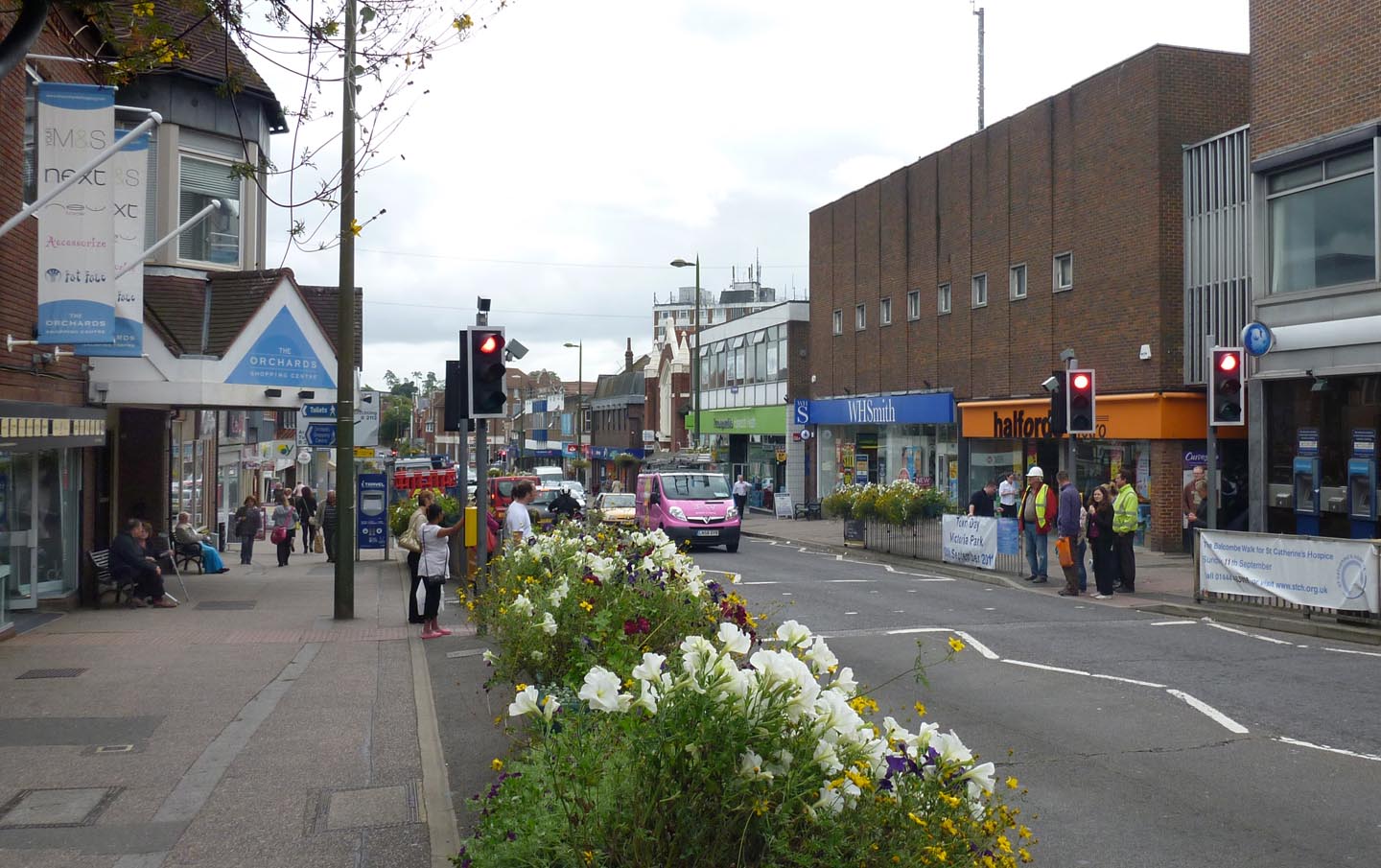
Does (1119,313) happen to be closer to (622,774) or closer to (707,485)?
(707,485)

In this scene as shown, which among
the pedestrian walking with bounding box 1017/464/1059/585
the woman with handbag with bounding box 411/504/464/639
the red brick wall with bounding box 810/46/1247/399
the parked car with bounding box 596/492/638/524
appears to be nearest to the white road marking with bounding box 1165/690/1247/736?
the woman with handbag with bounding box 411/504/464/639

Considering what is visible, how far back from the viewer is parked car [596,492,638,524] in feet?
100.0

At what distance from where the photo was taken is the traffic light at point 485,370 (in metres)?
13.3

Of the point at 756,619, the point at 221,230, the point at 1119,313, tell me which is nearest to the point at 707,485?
the point at 1119,313

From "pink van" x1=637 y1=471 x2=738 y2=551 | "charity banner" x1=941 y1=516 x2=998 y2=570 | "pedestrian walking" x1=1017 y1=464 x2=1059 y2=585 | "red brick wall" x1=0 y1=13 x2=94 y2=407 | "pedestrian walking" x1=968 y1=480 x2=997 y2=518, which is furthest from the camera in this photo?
"pink van" x1=637 y1=471 x2=738 y2=551

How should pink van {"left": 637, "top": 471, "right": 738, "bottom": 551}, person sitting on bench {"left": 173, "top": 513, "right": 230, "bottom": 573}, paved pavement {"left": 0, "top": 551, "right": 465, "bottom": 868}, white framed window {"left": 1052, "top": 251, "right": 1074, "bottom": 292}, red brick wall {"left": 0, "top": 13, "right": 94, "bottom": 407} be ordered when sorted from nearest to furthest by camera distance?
paved pavement {"left": 0, "top": 551, "right": 465, "bottom": 868}, red brick wall {"left": 0, "top": 13, "right": 94, "bottom": 407}, person sitting on bench {"left": 173, "top": 513, "right": 230, "bottom": 573}, pink van {"left": 637, "top": 471, "right": 738, "bottom": 551}, white framed window {"left": 1052, "top": 251, "right": 1074, "bottom": 292}

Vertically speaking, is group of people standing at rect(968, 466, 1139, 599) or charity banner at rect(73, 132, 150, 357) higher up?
charity banner at rect(73, 132, 150, 357)

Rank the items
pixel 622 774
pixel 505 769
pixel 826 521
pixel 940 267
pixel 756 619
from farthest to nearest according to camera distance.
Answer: pixel 826 521 → pixel 940 267 → pixel 756 619 → pixel 505 769 → pixel 622 774

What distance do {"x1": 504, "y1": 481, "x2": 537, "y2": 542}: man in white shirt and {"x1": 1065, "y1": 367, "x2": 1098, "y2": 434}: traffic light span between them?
8.69 meters

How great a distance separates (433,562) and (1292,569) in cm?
1029

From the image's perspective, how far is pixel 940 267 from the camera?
34500 mm

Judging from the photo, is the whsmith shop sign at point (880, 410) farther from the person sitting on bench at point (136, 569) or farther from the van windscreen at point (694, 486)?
the person sitting on bench at point (136, 569)

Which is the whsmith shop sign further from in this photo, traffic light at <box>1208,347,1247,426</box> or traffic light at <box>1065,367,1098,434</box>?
traffic light at <box>1208,347,1247,426</box>

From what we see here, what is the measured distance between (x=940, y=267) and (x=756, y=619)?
2852 cm
